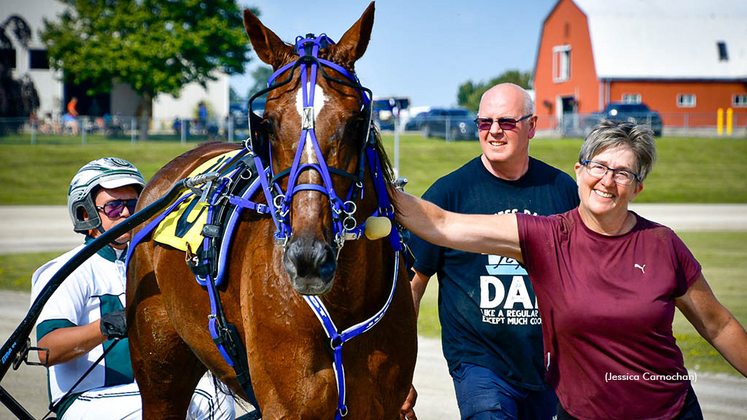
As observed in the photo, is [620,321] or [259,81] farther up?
[259,81]

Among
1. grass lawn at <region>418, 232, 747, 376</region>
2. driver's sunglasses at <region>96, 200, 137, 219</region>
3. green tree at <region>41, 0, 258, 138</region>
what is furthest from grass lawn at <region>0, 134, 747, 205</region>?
driver's sunglasses at <region>96, 200, 137, 219</region>

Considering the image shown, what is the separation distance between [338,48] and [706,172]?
94.5ft

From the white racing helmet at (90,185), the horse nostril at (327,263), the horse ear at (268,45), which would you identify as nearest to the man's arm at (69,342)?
the white racing helmet at (90,185)

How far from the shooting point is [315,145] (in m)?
2.52

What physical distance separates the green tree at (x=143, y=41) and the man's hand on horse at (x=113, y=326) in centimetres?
3388

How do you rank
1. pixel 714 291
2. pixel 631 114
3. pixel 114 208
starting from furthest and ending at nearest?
pixel 631 114 < pixel 714 291 < pixel 114 208

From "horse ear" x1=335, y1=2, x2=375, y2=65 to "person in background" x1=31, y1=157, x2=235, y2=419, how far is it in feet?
6.07

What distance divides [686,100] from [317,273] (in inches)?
1972

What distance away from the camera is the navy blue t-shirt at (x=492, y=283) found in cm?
355

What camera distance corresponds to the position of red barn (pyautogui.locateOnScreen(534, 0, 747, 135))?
153 feet

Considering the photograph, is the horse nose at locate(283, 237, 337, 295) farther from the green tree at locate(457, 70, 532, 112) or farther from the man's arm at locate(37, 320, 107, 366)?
the green tree at locate(457, 70, 532, 112)

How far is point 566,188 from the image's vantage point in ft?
12.5

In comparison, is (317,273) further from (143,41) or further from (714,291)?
(143,41)

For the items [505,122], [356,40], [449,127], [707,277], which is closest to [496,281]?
[505,122]
